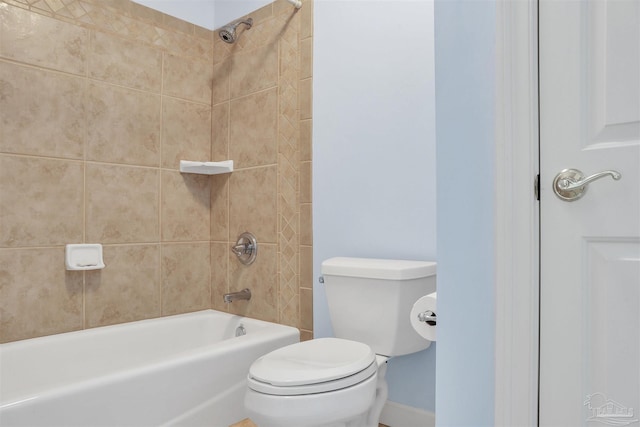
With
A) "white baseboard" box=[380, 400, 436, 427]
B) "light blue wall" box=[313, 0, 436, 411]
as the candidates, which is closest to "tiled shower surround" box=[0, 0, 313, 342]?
"light blue wall" box=[313, 0, 436, 411]

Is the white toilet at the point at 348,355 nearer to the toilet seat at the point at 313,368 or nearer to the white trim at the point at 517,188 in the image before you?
the toilet seat at the point at 313,368

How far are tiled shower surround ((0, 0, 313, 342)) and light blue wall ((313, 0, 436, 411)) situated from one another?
0.11m

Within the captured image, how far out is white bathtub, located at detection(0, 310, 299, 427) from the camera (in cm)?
141

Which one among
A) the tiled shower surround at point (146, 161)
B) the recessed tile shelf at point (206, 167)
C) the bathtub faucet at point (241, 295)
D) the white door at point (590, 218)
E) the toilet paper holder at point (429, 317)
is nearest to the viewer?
the white door at point (590, 218)

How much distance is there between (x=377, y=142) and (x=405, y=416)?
1.17 m

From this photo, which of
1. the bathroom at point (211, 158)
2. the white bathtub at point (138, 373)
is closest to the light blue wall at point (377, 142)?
the bathroom at point (211, 158)

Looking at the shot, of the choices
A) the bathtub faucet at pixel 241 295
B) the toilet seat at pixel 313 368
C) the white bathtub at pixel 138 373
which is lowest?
the white bathtub at pixel 138 373

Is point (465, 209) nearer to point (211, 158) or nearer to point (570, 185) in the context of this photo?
point (570, 185)

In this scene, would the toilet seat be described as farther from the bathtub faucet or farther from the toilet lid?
the bathtub faucet

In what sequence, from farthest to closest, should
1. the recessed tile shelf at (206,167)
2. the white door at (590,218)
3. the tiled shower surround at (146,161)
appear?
the recessed tile shelf at (206,167) → the tiled shower surround at (146,161) → the white door at (590,218)

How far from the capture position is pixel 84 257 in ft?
7.11

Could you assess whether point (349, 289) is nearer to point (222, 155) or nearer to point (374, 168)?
point (374, 168)

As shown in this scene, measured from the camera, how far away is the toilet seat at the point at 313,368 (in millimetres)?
1390

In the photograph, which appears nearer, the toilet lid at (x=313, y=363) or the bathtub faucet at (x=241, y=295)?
the toilet lid at (x=313, y=363)
